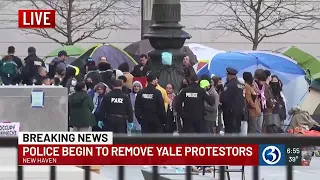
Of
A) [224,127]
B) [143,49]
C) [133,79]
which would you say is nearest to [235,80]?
[224,127]

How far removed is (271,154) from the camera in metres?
3.55

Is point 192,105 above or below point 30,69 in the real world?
below

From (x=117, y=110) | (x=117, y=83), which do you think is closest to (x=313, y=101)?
(x=117, y=110)

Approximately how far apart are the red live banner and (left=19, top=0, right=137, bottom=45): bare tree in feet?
94.1

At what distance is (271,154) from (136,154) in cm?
58

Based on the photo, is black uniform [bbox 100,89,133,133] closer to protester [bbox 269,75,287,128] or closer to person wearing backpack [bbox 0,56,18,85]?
protester [bbox 269,75,287,128]

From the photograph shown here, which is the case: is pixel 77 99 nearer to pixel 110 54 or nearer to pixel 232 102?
pixel 232 102

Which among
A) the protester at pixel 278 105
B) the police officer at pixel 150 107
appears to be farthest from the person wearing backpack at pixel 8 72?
the protester at pixel 278 105

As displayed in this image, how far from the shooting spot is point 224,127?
1592 centimetres

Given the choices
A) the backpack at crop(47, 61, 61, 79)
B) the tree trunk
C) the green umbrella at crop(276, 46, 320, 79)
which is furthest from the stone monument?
the tree trunk

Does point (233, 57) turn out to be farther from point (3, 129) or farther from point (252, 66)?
point (3, 129)

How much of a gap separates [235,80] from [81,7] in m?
18.3

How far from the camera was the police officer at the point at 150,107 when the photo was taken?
1462 cm

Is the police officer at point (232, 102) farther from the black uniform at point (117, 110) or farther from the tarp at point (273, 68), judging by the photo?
the tarp at point (273, 68)
